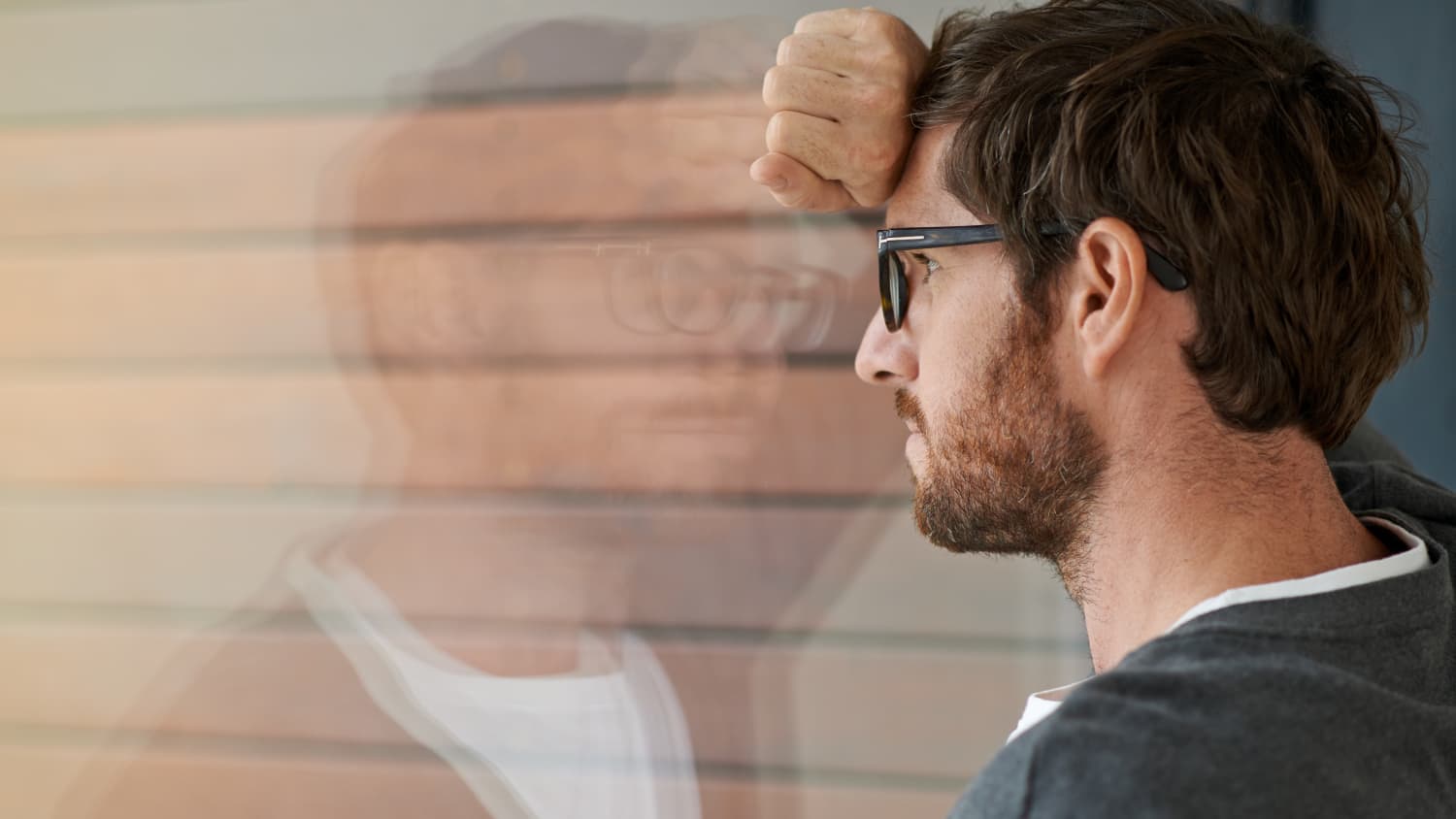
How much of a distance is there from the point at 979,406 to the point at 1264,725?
0.53 m

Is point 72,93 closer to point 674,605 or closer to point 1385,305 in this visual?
point 674,605

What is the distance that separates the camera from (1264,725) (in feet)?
3.04

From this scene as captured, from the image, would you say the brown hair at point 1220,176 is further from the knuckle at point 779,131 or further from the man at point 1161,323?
the knuckle at point 779,131

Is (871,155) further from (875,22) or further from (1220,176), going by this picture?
(1220,176)

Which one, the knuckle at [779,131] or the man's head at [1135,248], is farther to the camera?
the knuckle at [779,131]

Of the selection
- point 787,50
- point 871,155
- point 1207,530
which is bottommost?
point 1207,530

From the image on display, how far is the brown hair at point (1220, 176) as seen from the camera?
1.21 m

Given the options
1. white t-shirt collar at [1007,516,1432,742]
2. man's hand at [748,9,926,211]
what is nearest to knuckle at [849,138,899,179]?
man's hand at [748,9,926,211]

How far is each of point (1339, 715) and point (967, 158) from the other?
71cm

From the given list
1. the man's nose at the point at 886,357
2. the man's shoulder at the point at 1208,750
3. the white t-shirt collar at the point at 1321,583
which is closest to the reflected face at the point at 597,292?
the man's nose at the point at 886,357

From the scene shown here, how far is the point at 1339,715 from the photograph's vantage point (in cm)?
96

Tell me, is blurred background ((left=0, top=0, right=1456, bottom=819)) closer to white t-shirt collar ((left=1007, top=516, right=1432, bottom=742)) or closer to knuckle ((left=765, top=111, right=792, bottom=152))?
knuckle ((left=765, top=111, right=792, bottom=152))

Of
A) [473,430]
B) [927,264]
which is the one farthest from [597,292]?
[927,264]

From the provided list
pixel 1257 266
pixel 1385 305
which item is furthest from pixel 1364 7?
pixel 1257 266
